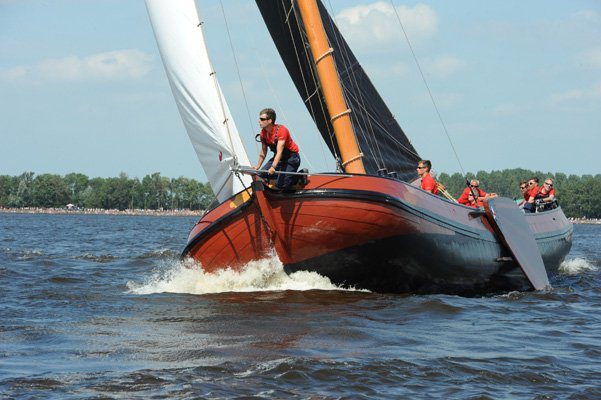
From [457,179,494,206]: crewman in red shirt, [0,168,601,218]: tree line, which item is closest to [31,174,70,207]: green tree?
[0,168,601,218]: tree line

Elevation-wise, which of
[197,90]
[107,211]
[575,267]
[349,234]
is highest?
[197,90]

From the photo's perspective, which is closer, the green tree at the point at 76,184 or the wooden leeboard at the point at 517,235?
the wooden leeboard at the point at 517,235

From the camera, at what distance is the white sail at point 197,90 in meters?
11.9

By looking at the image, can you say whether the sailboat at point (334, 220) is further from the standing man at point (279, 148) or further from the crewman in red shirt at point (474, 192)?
the crewman in red shirt at point (474, 192)

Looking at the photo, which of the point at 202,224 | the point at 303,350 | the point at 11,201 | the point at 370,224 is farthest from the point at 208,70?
the point at 11,201

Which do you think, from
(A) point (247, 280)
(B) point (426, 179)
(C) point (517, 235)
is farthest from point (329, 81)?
(C) point (517, 235)

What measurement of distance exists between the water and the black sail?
422 cm

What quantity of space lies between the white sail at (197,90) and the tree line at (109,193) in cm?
16309

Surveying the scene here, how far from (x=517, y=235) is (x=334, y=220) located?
441 cm

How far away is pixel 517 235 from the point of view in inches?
579

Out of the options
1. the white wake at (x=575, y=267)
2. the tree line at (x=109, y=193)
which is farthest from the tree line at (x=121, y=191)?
the white wake at (x=575, y=267)

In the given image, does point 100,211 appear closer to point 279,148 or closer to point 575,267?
point 575,267

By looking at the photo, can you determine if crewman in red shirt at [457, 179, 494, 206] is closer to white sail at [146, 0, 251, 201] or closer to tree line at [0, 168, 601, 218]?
white sail at [146, 0, 251, 201]

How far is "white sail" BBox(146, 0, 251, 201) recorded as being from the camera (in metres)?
11.9
